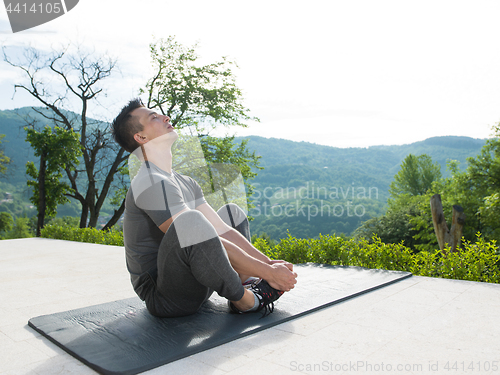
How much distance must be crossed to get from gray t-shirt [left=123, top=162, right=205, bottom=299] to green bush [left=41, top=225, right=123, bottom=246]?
5786 mm

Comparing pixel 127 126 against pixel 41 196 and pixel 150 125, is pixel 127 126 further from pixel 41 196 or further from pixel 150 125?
pixel 41 196

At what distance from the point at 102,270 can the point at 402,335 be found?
352 centimetres

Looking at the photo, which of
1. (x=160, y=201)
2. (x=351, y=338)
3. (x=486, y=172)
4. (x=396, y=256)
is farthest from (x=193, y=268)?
(x=486, y=172)

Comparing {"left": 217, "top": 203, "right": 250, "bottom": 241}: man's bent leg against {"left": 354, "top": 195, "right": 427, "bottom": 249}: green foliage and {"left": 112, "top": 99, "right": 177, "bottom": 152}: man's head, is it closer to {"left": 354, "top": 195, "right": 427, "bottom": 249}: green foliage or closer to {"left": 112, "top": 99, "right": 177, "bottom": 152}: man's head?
{"left": 112, "top": 99, "right": 177, "bottom": 152}: man's head

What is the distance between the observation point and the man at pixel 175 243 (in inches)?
67.7

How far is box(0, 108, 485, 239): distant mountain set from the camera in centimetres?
4009

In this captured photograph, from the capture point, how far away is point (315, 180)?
199 ft

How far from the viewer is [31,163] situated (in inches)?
483

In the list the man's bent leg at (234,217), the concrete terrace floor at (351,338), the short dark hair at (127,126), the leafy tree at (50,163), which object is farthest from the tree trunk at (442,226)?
the leafy tree at (50,163)

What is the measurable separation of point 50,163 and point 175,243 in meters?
11.6

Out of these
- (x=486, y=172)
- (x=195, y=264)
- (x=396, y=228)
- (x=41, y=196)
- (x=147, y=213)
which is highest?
(x=486, y=172)

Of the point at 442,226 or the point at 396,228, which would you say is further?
the point at 396,228

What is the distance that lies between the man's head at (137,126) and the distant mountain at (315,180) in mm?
15951

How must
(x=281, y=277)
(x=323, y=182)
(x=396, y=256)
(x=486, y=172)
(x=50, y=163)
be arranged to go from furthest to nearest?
(x=323, y=182), (x=486, y=172), (x=50, y=163), (x=396, y=256), (x=281, y=277)
